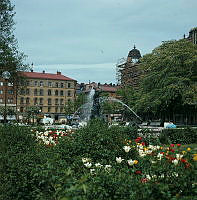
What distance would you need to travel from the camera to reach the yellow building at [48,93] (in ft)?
277

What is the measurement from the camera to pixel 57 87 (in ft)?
290

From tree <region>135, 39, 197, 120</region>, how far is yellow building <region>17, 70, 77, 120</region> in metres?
49.9

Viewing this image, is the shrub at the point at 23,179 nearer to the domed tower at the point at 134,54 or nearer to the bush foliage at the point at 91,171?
the bush foliage at the point at 91,171

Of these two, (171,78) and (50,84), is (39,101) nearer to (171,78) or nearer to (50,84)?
(50,84)

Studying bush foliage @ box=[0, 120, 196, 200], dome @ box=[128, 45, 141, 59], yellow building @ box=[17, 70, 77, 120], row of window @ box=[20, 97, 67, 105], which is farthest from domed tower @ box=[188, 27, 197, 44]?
bush foliage @ box=[0, 120, 196, 200]

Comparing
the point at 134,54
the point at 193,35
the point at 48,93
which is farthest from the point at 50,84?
the point at 193,35

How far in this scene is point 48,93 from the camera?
8750cm

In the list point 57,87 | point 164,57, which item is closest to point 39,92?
point 57,87

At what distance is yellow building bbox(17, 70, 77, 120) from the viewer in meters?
84.3

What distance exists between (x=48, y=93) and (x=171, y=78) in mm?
57204

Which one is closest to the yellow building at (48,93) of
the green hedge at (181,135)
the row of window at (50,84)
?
the row of window at (50,84)

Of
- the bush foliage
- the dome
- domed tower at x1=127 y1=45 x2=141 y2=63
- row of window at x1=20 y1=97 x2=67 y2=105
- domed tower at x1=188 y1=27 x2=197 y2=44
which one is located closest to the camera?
the bush foliage

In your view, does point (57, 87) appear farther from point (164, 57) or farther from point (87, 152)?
point (87, 152)

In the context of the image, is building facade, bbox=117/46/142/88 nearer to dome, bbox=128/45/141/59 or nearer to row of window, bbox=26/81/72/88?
dome, bbox=128/45/141/59
